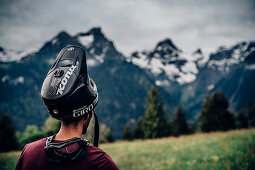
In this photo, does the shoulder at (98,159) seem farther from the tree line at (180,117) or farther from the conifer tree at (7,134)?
the tree line at (180,117)

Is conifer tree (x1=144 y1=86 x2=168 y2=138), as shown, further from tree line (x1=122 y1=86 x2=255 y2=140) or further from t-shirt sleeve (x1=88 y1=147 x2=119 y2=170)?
t-shirt sleeve (x1=88 y1=147 x2=119 y2=170)

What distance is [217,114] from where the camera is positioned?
134ft

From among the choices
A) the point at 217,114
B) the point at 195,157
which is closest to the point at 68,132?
the point at 195,157

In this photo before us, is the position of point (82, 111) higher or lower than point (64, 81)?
lower

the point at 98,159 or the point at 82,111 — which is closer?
the point at 98,159

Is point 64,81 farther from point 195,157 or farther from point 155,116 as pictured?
point 155,116

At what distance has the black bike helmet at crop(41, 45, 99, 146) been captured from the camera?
1.77m

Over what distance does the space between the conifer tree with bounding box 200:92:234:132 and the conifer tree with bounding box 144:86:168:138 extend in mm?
12337

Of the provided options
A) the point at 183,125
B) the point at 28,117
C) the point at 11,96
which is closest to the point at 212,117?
the point at 183,125

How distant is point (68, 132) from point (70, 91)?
45 cm

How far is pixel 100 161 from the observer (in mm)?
1562

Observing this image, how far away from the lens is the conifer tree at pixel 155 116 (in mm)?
37531

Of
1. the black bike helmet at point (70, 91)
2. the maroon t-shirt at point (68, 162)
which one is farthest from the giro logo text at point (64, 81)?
the maroon t-shirt at point (68, 162)

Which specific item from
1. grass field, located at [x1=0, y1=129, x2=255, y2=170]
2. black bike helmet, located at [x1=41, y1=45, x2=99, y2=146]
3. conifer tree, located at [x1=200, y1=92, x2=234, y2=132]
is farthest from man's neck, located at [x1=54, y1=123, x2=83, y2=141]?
conifer tree, located at [x1=200, y1=92, x2=234, y2=132]
